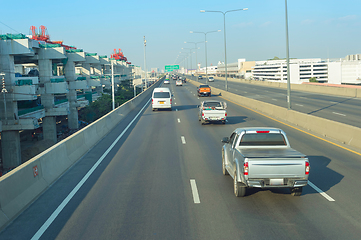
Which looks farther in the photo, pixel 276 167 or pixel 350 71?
pixel 350 71

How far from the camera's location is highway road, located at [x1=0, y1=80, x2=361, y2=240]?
6.70 metres

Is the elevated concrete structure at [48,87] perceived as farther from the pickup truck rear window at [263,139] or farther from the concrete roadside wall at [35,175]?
the pickup truck rear window at [263,139]

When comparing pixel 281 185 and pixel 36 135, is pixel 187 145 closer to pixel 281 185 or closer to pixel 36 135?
pixel 281 185

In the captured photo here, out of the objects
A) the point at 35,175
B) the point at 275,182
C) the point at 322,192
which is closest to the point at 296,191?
the point at 322,192

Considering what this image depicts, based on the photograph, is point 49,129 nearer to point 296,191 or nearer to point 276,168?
point 296,191

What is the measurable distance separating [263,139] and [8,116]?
105 ft

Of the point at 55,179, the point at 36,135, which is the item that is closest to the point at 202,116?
the point at 55,179

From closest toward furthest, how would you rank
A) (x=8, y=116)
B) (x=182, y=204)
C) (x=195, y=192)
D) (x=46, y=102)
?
1. (x=182, y=204)
2. (x=195, y=192)
3. (x=8, y=116)
4. (x=46, y=102)

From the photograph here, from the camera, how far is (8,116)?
3534 cm

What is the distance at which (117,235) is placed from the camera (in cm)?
655

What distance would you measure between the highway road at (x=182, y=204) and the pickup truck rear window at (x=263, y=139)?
48.4 inches

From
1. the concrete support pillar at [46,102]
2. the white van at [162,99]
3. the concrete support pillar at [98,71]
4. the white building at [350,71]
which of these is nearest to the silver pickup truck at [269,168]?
the white van at [162,99]

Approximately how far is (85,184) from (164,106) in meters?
24.8

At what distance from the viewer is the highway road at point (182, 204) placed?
6.70 meters
